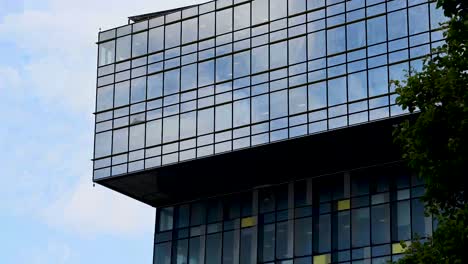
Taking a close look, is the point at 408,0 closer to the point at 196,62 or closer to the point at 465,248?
the point at 196,62

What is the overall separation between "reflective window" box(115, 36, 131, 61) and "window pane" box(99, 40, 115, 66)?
33cm

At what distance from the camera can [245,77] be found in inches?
2601

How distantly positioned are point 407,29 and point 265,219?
1270 centimetres

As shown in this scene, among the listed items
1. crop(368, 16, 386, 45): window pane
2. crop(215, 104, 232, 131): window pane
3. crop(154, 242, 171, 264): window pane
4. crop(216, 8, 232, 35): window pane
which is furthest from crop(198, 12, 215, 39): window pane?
crop(154, 242, 171, 264): window pane

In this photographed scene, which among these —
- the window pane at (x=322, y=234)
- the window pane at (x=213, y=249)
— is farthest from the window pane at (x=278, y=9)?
the window pane at (x=213, y=249)

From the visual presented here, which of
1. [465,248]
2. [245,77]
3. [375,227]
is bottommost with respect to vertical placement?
[465,248]

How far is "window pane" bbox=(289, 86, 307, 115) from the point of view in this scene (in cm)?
6366

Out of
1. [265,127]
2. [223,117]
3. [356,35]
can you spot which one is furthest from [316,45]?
[223,117]

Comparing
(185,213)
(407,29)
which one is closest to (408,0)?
(407,29)

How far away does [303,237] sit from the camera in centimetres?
6681

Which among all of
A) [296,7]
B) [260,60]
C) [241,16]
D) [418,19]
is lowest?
[260,60]

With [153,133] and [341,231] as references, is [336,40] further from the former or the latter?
[153,133]

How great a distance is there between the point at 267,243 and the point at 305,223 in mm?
2369

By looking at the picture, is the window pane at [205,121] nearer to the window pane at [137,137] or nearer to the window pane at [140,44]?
the window pane at [137,137]
